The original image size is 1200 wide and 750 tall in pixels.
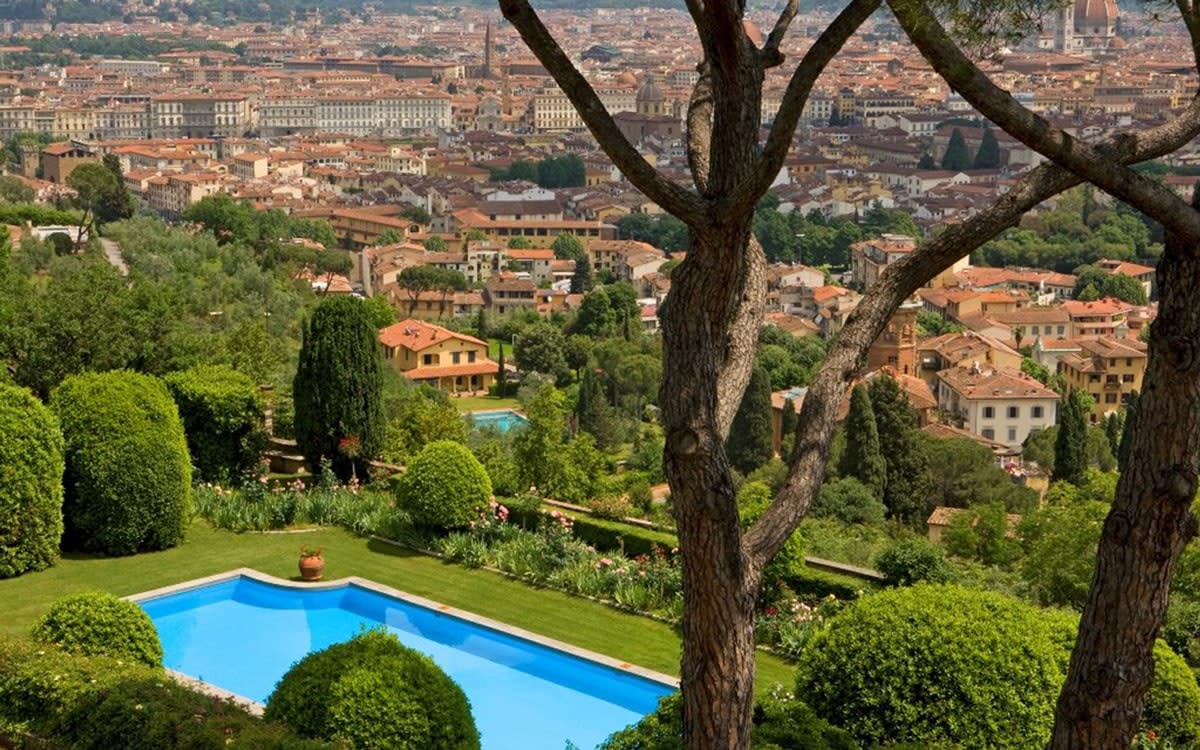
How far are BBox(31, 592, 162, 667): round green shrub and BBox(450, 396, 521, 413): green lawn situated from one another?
19.4m

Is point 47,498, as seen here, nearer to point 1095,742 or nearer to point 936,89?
point 1095,742

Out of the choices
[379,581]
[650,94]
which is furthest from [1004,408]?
[650,94]

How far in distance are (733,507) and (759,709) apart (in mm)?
1846

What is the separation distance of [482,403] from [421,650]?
63.4 feet

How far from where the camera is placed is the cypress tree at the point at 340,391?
993 centimetres

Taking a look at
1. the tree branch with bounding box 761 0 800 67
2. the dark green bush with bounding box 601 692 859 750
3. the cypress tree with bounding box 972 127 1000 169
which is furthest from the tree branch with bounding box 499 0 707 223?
the cypress tree with bounding box 972 127 1000 169

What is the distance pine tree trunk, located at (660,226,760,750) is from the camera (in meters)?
3.17

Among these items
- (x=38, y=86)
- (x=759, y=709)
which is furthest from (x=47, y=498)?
(x=38, y=86)

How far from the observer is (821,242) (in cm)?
5044

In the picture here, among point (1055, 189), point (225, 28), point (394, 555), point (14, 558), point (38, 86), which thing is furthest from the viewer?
point (225, 28)

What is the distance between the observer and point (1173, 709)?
521 centimetres

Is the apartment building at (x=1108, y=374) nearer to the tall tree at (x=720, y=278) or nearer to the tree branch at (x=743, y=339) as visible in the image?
the tree branch at (x=743, y=339)

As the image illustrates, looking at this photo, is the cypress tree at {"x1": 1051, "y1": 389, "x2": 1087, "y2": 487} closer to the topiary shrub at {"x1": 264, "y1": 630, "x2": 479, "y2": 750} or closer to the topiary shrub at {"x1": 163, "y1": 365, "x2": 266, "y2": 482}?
the topiary shrub at {"x1": 163, "y1": 365, "x2": 266, "y2": 482}

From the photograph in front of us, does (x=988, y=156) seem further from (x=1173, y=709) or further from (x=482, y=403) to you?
(x=1173, y=709)
